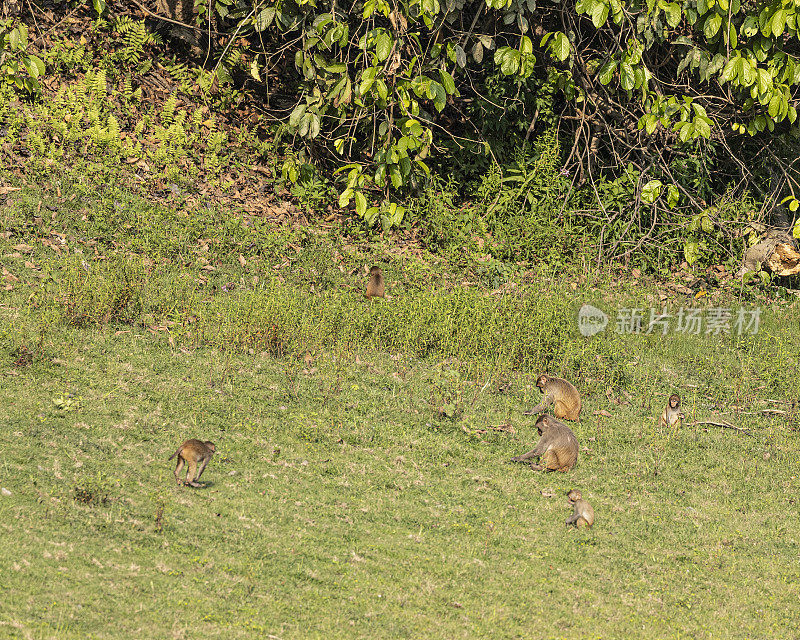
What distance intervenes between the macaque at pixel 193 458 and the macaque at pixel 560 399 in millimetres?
2781

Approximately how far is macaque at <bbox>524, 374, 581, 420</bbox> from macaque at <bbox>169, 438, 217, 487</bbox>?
2.78 m

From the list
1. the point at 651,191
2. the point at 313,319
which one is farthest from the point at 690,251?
the point at 313,319

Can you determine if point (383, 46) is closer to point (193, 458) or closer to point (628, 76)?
point (628, 76)

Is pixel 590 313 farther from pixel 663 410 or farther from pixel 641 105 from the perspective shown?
pixel 641 105

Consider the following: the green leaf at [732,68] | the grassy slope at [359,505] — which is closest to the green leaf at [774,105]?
the green leaf at [732,68]

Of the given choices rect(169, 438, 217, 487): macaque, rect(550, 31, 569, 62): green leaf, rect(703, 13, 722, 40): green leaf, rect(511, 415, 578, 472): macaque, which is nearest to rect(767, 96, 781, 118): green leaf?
rect(703, 13, 722, 40): green leaf

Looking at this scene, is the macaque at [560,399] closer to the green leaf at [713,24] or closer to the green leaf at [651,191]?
the green leaf at [651,191]

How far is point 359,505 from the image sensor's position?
5348 millimetres

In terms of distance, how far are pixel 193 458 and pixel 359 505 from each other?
3.37ft

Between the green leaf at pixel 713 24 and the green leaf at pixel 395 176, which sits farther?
the green leaf at pixel 713 24

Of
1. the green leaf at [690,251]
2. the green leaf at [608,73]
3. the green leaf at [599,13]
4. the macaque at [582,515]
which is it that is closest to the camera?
the macaque at [582,515]

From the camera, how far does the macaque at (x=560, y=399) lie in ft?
22.9

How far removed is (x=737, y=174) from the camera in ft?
37.8

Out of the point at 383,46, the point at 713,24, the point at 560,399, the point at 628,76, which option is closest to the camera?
the point at 560,399
